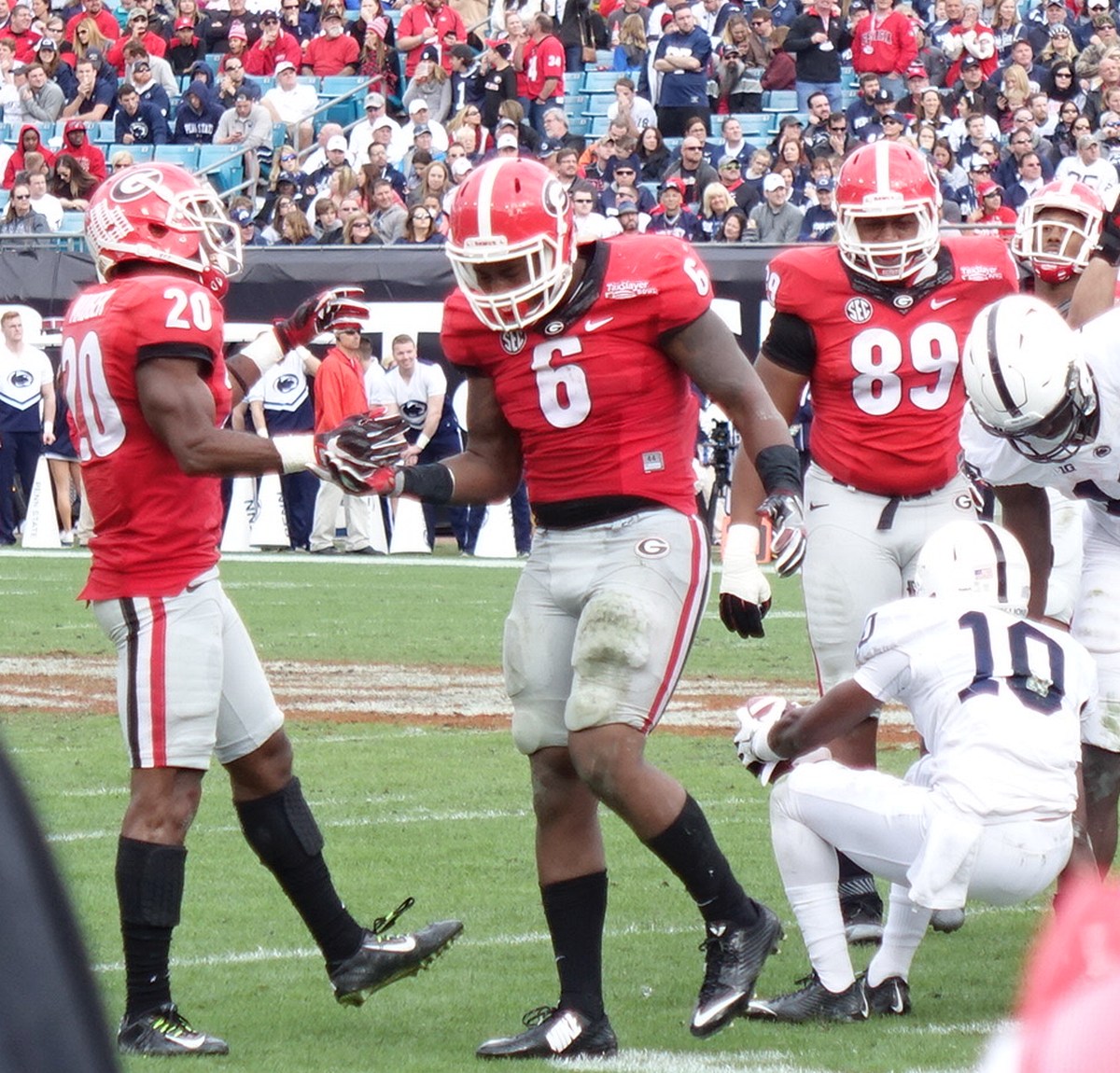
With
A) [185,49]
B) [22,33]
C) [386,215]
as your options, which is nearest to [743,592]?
[386,215]

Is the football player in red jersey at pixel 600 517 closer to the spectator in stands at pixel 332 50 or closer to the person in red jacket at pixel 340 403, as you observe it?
the person in red jacket at pixel 340 403

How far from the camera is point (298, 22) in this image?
72.2 ft

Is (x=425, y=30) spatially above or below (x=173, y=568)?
below


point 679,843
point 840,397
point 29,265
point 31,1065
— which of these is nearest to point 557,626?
point 679,843

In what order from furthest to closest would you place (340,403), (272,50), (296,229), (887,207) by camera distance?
(272,50)
(296,229)
(340,403)
(887,207)

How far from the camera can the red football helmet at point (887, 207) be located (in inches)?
193

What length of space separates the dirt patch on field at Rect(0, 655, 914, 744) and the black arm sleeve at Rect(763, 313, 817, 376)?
2.87 metres

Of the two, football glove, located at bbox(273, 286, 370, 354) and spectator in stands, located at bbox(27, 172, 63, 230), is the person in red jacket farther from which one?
football glove, located at bbox(273, 286, 370, 354)

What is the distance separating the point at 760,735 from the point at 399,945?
0.85 m

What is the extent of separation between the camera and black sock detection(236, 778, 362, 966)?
4.18m

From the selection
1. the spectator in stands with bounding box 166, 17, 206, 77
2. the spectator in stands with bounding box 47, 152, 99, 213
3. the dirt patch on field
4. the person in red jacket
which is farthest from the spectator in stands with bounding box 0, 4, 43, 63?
the dirt patch on field

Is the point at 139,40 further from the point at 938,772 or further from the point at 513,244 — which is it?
the point at 938,772

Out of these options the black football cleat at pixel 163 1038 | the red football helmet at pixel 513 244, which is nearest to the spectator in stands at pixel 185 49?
the red football helmet at pixel 513 244

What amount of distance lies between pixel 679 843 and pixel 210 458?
114cm
